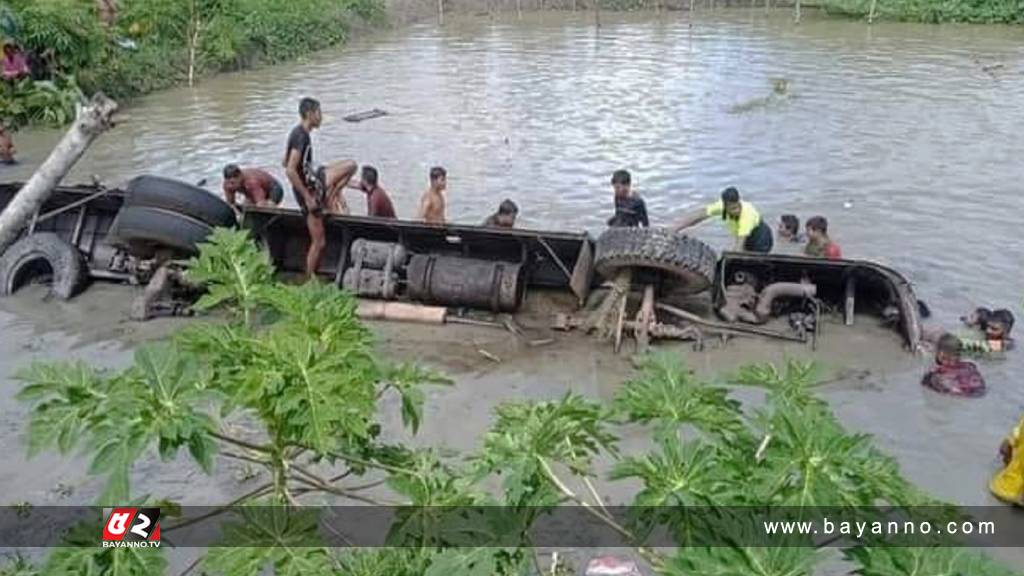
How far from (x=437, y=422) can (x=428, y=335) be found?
180cm

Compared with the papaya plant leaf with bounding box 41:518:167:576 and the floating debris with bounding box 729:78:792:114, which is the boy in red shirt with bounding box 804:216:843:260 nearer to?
the papaya plant leaf with bounding box 41:518:167:576

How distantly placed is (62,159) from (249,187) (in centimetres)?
814

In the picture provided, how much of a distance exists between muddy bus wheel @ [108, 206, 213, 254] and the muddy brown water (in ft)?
2.70

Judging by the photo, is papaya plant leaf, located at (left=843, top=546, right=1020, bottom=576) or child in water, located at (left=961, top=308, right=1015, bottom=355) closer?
papaya plant leaf, located at (left=843, top=546, right=1020, bottom=576)

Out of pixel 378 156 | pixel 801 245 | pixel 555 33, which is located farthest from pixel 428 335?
pixel 555 33

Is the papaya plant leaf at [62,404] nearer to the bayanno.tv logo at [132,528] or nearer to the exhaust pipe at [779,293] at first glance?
the bayanno.tv logo at [132,528]

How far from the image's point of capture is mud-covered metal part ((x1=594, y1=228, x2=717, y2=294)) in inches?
340

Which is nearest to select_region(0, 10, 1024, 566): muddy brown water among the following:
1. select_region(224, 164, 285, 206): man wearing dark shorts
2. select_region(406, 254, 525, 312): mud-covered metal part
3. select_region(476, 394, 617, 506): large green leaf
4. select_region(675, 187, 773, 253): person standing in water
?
select_region(406, 254, 525, 312): mud-covered metal part

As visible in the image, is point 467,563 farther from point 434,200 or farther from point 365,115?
point 365,115

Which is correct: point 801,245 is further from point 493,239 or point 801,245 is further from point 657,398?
point 657,398

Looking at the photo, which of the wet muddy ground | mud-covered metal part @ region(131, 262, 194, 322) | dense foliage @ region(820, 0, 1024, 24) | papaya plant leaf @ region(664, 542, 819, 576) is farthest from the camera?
dense foliage @ region(820, 0, 1024, 24)

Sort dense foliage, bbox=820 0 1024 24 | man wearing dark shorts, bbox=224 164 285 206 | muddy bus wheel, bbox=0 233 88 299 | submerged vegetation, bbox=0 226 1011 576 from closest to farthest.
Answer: submerged vegetation, bbox=0 226 1011 576 → muddy bus wheel, bbox=0 233 88 299 → man wearing dark shorts, bbox=224 164 285 206 → dense foliage, bbox=820 0 1024 24

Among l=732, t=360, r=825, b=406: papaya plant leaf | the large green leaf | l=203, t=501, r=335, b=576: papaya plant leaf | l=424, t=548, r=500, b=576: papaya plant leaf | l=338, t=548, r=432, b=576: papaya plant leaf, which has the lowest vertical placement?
l=338, t=548, r=432, b=576: papaya plant leaf

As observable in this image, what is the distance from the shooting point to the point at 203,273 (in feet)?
12.6
